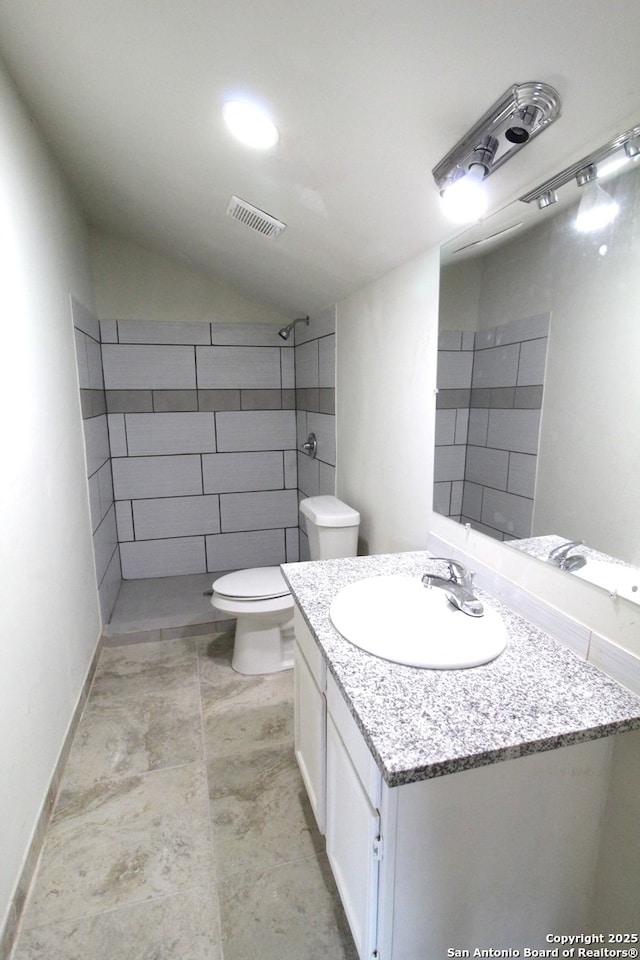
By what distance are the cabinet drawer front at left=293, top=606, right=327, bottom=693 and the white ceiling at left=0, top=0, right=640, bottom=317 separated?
4.12ft

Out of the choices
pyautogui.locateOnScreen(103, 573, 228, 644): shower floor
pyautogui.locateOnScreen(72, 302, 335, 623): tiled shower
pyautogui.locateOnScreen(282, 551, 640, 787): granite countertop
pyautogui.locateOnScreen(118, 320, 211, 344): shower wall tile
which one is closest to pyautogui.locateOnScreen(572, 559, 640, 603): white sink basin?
pyautogui.locateOnScreen(282, 551, 640, 787): granite countertop

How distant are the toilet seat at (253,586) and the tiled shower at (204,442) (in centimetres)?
67

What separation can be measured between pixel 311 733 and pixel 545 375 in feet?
3.90

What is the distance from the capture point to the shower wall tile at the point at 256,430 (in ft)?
10.8

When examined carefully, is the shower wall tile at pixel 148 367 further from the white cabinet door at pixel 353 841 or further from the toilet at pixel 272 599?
the white cabinet door at pixel 353 841

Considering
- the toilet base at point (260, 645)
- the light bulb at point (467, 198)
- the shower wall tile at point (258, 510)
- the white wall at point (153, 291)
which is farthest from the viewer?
the shower wall tile at point (258, 510)

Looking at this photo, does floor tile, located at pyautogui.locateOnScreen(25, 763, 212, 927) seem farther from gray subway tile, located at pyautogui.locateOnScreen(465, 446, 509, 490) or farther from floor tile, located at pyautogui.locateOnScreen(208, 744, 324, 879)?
gray subway tile, located at pyautogui.locateOnScreen(465, 446, 509, 490)

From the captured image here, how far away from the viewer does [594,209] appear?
3.29ft

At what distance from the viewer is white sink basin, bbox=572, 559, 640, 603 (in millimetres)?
935

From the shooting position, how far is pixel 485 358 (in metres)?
1.39

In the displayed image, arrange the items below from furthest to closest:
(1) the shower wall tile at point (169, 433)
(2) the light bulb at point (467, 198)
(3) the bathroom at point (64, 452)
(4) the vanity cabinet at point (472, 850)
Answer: (1) the shower wall tile at point (169, 433) → (3) the bathroom at point (64, 452) → (2) the light bulb at point (467, 198) → (4) the vanity cabinet at point (472, 850)

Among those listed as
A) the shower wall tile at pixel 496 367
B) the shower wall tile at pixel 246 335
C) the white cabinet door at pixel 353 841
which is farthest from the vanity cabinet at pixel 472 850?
the shower wall tile at pixel 246 335

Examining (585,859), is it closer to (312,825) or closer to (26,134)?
(312,825)

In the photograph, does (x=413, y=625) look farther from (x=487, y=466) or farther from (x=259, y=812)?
(x=259, y=812)
